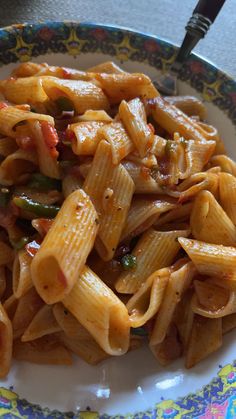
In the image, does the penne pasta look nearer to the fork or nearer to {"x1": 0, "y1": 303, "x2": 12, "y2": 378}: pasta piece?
{"x1": 0, "y1": 303, "x2": 12, "y2": 378}: pasta piece

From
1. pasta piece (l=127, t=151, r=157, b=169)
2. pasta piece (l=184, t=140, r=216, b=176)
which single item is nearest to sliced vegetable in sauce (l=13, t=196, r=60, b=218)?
pasta piece (l=127, t=151, r=157, b=169)

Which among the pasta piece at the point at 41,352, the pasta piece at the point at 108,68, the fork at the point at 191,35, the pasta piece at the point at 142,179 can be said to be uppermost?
the fork at the point at 191,35

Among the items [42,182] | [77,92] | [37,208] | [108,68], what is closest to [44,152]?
[42,182]

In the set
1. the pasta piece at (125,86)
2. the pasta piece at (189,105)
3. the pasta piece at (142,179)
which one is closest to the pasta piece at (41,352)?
the pasta piece at (142,179)

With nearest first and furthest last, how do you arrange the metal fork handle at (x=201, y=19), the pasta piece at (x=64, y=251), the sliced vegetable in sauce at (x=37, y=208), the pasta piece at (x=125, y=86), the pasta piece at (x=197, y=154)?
the pasta piece at (x=64, y=251)
the sliced vegetable in sauce at (x=37, y=208)
the pasta piece at (x=197, y=154)
the pasta piece at (x=125, y=86)
the metal fork handle at (x=201, y=19)

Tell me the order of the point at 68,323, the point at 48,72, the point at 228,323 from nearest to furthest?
the point at 68,323 → the point at 228,323 → the point at 48,72

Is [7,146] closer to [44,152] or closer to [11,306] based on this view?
[44,152]

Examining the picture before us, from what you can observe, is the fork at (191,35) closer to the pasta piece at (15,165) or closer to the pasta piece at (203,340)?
the pasta piece at (15,165)

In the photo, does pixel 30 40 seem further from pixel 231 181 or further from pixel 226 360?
pixel 226 360
